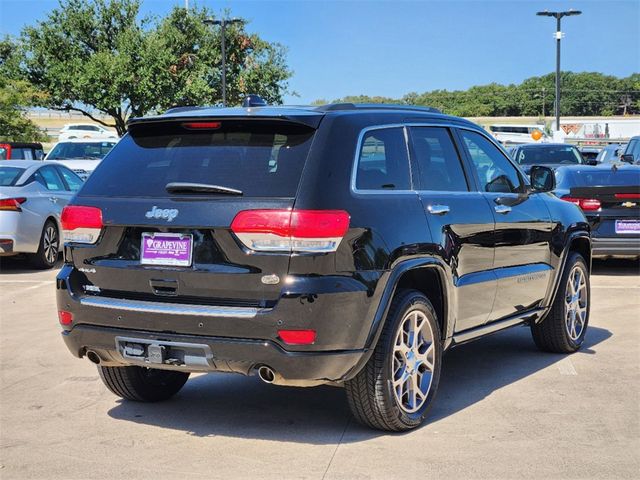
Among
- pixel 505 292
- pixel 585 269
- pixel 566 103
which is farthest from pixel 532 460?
pixel 566 103

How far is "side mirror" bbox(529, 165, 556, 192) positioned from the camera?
7559 millimetres

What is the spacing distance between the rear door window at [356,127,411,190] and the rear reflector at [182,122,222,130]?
32.2 inches

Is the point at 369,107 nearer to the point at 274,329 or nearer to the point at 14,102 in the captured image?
the point at 274,329

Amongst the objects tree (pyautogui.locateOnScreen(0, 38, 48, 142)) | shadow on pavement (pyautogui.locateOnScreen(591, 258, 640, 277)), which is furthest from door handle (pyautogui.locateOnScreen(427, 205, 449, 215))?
tree (pyautogui.locateOnScreen(0, 38, 48, 142))

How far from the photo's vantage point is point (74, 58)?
45.4 m

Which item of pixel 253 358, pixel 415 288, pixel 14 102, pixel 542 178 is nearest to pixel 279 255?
pixel 253 358

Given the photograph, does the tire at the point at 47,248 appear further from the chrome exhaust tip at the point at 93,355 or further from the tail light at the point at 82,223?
the chrome exhaust tip at the point at 93,355

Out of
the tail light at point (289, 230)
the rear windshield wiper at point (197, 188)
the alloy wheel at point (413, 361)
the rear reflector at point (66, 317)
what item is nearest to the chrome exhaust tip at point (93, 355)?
the rear reflector at point (66, 317)

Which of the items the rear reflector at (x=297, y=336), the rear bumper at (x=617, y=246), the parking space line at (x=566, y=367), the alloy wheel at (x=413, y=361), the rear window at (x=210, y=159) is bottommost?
the parking space line at (x=566, y=367)

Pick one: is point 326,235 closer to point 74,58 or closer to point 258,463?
point 258,463

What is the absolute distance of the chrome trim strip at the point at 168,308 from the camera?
16.5ft

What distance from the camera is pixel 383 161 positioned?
575cm

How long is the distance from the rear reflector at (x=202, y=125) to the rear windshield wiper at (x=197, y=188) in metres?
0.39

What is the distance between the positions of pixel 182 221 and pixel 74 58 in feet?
139
